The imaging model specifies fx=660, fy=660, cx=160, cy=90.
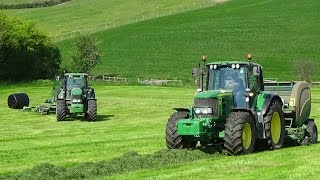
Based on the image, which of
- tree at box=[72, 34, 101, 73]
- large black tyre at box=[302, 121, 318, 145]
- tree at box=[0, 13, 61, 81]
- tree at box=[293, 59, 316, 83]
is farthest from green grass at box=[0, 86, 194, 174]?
tree at box=[72, 34, 101, 73]

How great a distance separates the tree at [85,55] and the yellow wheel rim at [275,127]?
51822 mm

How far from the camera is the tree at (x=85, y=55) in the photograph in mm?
70500

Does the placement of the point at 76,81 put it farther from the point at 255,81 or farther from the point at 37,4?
the point at 37,4

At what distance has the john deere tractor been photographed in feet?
106

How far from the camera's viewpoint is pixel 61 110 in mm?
32219

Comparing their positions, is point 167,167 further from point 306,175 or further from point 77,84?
point 77,84

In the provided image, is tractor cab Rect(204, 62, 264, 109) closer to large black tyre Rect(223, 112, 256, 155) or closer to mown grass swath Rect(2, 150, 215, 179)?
large black tyre Rect(223, 112, 256, 155)

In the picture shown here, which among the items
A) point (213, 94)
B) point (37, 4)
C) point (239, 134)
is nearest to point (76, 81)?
point (213, 94)

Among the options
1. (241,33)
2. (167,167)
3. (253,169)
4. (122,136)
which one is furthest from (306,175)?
(241,33)

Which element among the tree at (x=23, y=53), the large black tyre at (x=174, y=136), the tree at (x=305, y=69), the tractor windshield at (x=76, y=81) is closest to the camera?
the large black tyre at (x=174, y=136)

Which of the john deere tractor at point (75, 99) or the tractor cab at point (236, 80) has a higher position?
the tractor cab at point (236, 80)

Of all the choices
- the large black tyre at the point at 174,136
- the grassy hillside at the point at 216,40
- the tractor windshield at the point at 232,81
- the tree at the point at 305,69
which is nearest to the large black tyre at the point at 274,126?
the tractor windshield at the point at 232,81

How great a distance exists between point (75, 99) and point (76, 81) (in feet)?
6.31

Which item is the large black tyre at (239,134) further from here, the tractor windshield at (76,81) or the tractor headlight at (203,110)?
the tractor windshield at (76,81)
